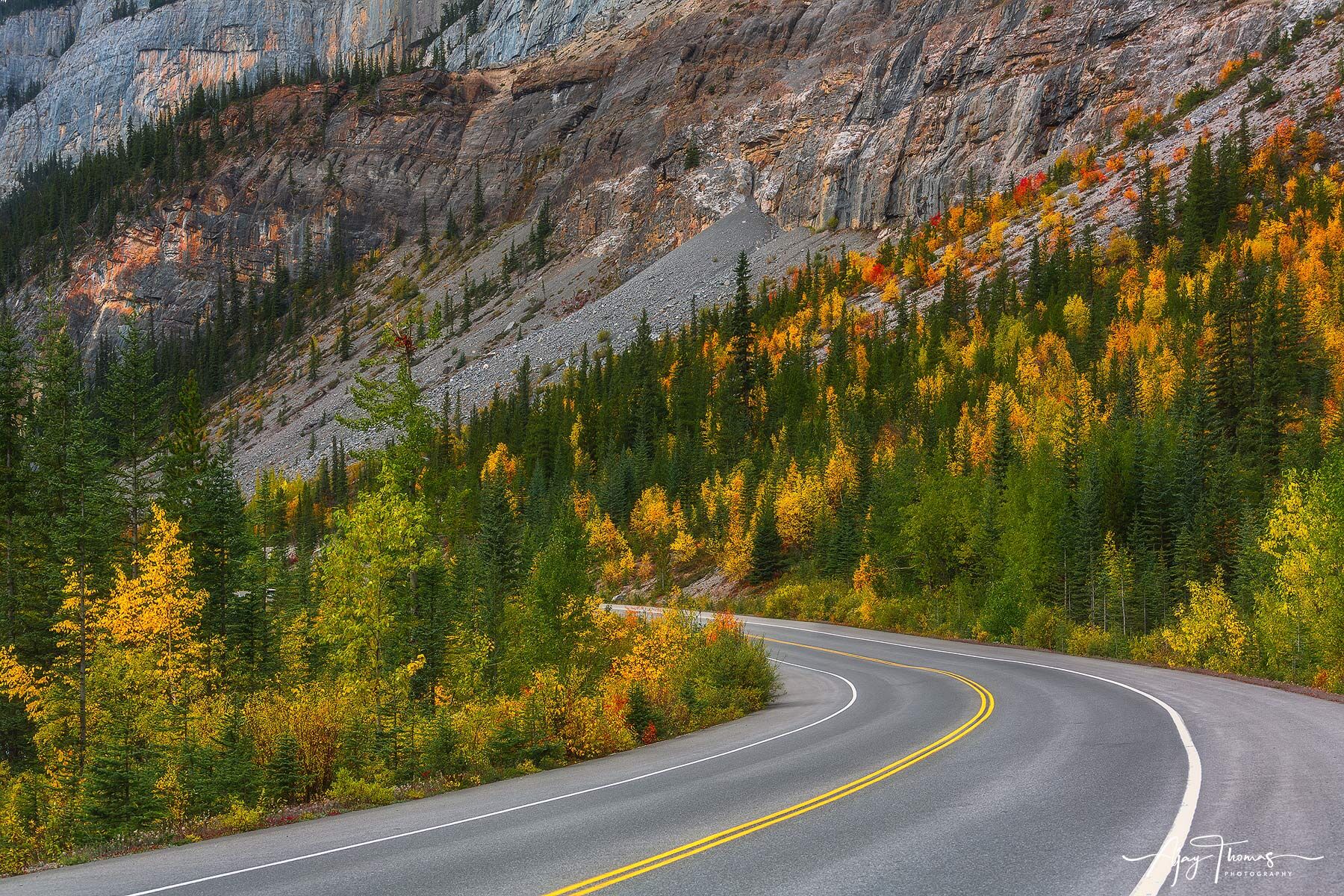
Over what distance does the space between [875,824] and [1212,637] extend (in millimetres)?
25071

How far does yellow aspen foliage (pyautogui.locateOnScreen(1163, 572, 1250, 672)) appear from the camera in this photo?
26375mm

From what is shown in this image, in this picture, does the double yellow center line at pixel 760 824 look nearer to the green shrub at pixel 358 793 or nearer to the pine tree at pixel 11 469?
the green shrub at pixel 358 793

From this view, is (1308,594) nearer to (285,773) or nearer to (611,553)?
(285,773)

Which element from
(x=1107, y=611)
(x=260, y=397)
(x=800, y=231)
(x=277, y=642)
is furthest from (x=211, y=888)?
(x=260, y=397)

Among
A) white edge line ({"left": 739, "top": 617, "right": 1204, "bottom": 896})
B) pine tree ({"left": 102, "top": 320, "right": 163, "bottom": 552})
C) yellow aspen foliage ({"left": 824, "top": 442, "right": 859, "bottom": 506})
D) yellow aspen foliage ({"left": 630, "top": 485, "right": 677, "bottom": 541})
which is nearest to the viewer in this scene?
white edge line ({"left": 739, "top": 617, "right": 1204, "bottom": 896})

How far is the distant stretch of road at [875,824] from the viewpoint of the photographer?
7.02 m

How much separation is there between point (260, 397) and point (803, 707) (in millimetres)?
161544

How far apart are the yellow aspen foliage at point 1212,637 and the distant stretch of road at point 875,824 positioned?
12.3m

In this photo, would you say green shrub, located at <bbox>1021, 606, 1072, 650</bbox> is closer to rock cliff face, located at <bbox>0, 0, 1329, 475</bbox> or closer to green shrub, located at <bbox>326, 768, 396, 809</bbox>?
green shrub, located at <bbox>326, 768, 396, 809</bbox>

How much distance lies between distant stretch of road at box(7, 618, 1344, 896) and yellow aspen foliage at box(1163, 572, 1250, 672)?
12.3m

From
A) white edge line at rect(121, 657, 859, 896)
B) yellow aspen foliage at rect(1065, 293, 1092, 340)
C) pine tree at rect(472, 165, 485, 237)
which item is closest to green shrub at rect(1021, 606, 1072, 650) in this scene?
white edge line at rect(121, 657, 859, 896)

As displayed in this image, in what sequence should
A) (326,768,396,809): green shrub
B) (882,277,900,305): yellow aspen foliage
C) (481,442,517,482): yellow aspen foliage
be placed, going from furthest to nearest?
(882,277,900,305): yellow aspen foliage, (481,442,517,482): yellow aspen foliage, (326,768,396,809): green shrub

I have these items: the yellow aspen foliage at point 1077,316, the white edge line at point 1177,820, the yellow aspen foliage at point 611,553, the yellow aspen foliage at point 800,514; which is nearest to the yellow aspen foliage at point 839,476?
the yellow aspen foliage at point 800,514

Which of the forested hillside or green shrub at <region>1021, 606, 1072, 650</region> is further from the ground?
the forested hillside
